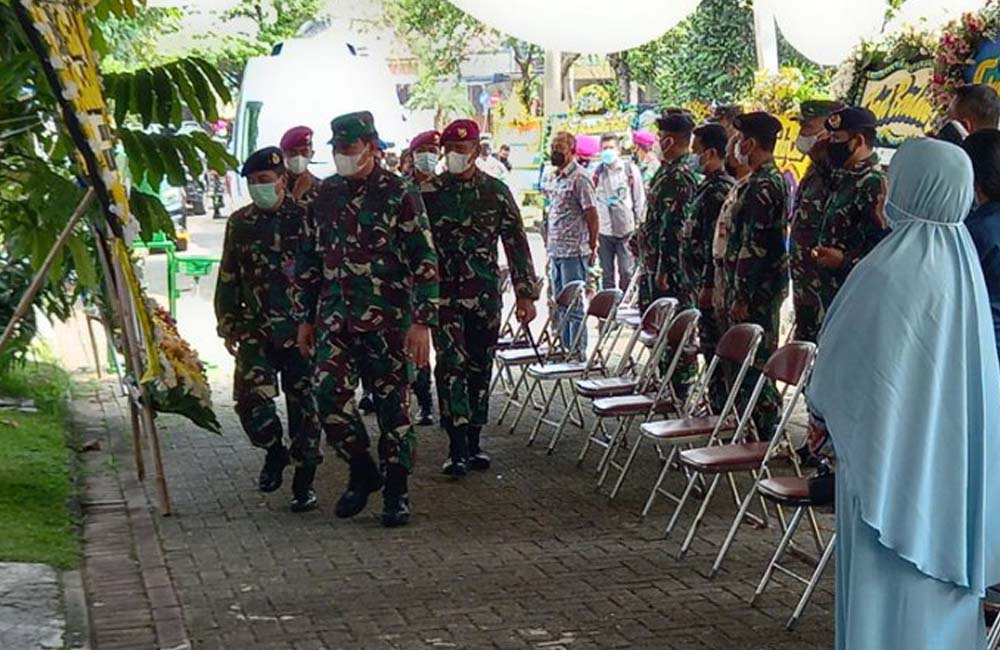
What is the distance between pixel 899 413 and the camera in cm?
426

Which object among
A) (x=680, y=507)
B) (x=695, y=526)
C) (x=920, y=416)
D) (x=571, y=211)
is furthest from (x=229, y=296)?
(x=571, y=211)

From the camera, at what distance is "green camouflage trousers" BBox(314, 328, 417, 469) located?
7297mm

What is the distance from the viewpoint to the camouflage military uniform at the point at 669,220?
9312 mm

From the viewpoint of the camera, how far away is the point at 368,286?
23.8 ft

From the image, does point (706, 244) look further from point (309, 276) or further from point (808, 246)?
point (309, 276)

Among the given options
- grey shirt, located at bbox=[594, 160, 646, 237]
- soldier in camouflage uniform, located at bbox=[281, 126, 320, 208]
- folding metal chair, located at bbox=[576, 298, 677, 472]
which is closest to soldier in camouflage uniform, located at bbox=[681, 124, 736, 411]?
folding metal chair, located at bbox=[576, 298, 677, 472]

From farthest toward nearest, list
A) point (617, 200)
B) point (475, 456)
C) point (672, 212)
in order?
point (617, 200) → point (672, 212) → point (475, 456)

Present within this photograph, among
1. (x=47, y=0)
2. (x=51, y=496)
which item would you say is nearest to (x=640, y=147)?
(x=51, y=496)

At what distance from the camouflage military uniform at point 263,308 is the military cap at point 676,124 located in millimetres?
2614

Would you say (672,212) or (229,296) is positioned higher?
(672,212)

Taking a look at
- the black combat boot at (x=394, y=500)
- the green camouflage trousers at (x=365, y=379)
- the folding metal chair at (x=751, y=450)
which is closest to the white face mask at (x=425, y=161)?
the green camouflage trousers at (x=365, y=379)

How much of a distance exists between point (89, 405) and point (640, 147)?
8062 millimetres

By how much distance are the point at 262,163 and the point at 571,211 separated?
4.82 meters

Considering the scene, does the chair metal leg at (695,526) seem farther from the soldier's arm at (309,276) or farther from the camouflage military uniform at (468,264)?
the soldier's arm at (309,276)
